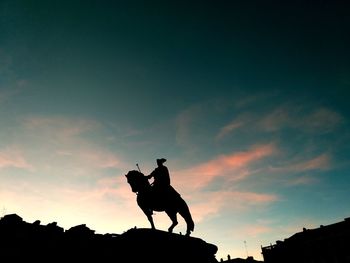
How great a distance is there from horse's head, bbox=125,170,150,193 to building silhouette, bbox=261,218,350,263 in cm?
3523

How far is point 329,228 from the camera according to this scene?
38188 mm

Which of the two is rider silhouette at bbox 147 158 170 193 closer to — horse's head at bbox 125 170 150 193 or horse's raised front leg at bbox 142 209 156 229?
horse's head at bbox 125 170 150 193

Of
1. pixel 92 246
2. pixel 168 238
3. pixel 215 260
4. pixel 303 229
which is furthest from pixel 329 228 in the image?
pixel 92 246

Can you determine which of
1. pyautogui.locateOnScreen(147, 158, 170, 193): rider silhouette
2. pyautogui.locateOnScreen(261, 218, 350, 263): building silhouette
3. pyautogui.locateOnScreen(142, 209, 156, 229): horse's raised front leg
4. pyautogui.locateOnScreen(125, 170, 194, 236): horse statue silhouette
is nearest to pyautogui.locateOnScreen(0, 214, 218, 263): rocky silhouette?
pyautogui.locateOnScreen(142, 209, 156, 229): horse's raised front leg

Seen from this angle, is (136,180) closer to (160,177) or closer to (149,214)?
(160,177)

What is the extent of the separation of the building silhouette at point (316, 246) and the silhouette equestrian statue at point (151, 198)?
3417 cm

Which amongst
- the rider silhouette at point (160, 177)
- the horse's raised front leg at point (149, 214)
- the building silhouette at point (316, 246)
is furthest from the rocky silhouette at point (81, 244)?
the building silhouette at point (316, 246)

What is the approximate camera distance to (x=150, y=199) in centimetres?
1029

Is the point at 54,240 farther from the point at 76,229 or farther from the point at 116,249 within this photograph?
the point at 116,249

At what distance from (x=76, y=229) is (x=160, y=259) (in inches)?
103

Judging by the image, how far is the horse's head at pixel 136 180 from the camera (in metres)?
10.3

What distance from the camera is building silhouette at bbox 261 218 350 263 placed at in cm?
3672

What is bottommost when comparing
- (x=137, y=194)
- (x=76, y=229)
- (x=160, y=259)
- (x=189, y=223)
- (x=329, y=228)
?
(x=160, y=259)

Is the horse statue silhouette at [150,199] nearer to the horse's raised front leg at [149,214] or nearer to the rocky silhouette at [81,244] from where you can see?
the horse's raised front leg at [149,214]
